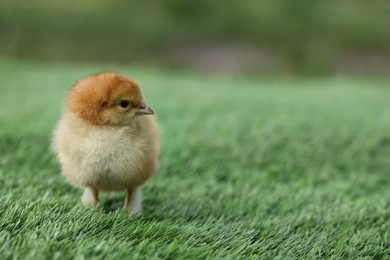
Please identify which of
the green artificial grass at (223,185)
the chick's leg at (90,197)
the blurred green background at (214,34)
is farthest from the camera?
the blurred green background at (214,34)

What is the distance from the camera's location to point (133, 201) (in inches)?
63.3

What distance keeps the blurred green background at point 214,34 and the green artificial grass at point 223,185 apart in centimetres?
275

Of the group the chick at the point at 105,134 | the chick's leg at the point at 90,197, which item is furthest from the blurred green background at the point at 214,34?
the chick at the point at 105,134

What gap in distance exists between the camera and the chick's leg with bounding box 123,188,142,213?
1589 millimetres

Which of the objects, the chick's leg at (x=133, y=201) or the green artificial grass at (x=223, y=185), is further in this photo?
the chick's leg at (x=133, y=201)

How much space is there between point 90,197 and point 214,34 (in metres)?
5.85

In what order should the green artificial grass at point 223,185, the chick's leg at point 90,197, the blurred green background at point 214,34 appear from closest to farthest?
the green artificial grass at point 223,185
the chick's leg at point 90,197
the blurred green background at point 214,34

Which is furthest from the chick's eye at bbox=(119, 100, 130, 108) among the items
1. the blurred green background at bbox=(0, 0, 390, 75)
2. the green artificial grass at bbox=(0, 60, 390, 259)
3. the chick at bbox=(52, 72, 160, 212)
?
the blurred green background at bbox=(0, 0, 390, 75)

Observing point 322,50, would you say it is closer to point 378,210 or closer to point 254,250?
point 378,210

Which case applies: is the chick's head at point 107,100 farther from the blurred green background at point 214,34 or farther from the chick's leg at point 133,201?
the blurred green background at point 214,34

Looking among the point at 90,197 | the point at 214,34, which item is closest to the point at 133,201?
the point at 90,197

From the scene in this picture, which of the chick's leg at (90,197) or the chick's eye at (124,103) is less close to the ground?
the chick's eye at (124,103)

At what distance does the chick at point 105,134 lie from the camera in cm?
140

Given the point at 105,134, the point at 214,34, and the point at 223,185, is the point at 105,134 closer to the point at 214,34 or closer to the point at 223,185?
the point at 223,185
